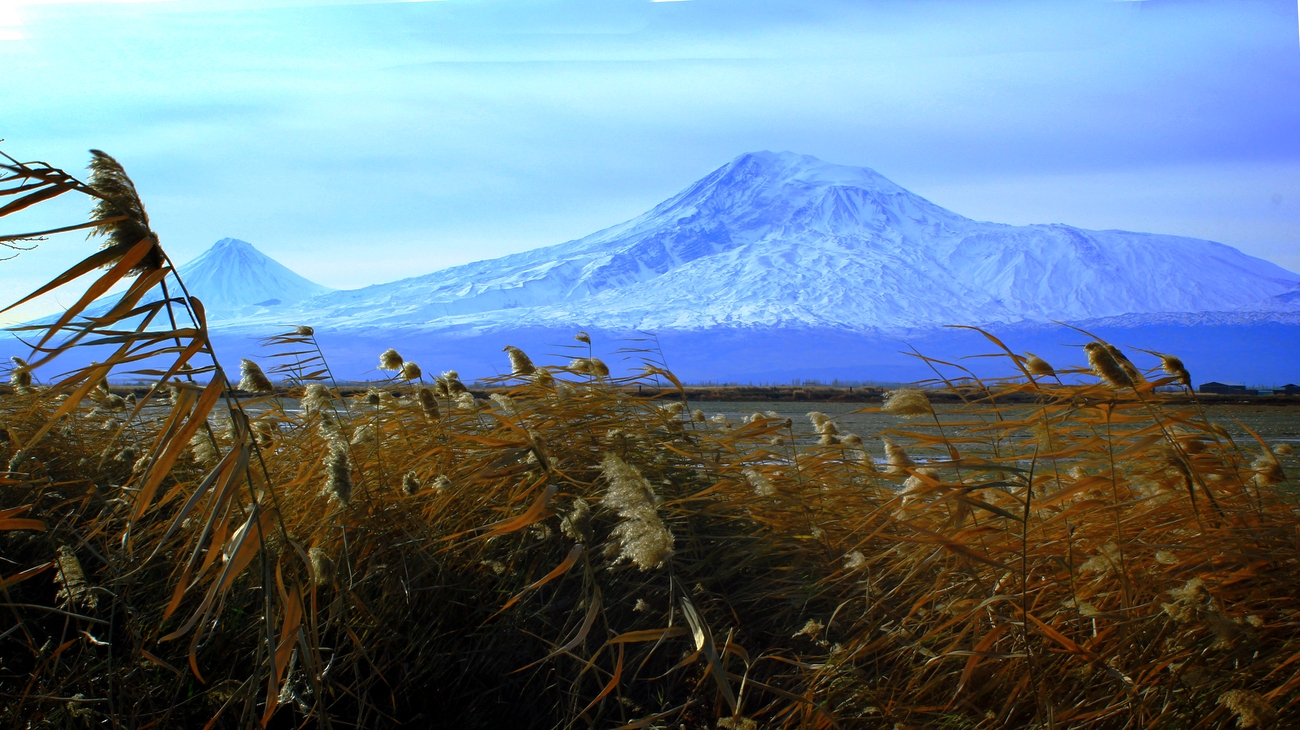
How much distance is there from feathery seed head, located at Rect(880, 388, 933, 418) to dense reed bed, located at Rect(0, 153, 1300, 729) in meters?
0.01

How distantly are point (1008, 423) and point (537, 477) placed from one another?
Result: 141 cm

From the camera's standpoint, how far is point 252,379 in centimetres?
237

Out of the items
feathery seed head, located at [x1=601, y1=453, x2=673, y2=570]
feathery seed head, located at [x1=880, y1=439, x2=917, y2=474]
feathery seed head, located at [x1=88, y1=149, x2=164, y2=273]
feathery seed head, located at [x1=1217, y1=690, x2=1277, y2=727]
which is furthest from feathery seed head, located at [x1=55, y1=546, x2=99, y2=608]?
feathery seed head, located at [x1=1217, y1=690, x2=1277, y2=727]

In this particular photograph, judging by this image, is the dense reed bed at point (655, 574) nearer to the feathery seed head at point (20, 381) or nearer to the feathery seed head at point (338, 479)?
the feathery seed head at point (338, 479)

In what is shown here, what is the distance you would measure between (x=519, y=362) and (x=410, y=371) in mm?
523

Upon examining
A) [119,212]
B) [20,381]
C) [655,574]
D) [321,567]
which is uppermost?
[119,212]

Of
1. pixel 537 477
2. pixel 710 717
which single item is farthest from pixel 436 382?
pixel 710 717

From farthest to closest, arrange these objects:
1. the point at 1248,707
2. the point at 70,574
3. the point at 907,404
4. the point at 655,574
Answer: the point at 655,574, the point at 70,574, the point at 907,404, the point at 1248,707

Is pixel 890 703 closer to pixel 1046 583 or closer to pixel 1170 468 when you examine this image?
pixel 1046 583

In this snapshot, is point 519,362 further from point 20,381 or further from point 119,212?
point 20,381

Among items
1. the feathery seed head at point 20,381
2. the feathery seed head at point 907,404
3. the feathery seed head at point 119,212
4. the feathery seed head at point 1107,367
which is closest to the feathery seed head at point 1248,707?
the feathery seed head at point 907,404

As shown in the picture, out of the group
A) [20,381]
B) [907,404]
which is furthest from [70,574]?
[20,381]

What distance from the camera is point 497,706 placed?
2.23 meters

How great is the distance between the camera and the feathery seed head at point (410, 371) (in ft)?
11.0
